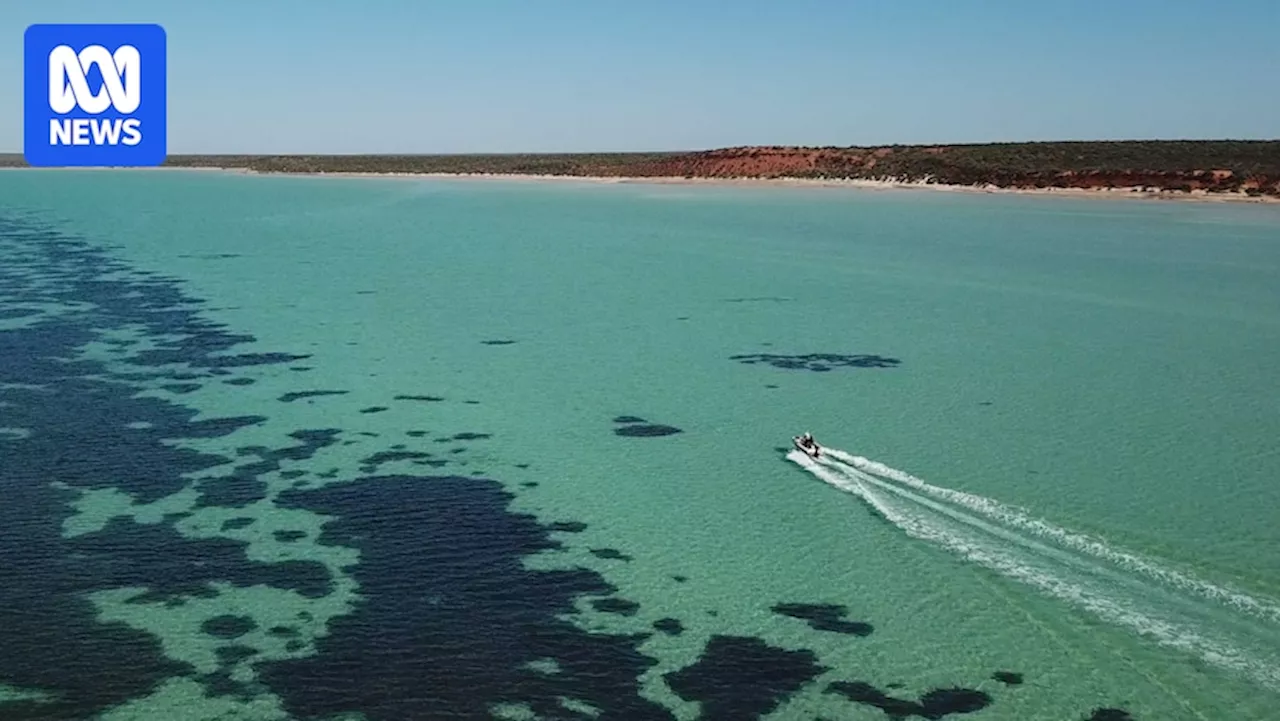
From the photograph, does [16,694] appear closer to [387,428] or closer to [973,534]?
[387,428]

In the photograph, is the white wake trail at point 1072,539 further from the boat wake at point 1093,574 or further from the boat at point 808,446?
the boat at point 808,446

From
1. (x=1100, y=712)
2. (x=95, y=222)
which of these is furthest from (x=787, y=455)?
(x=95, y=222)

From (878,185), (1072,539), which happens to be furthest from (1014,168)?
(1072,539)

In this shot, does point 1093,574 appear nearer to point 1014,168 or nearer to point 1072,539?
point 1072,539

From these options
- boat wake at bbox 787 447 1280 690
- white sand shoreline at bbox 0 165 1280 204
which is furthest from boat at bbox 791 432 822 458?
white sand shoreline at bbox 0 165 1280 204

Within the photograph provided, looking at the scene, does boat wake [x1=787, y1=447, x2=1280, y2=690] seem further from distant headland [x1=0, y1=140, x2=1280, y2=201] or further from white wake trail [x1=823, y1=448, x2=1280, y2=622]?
distant headland [x1=0, y1=140, x2=1280, y2=201]

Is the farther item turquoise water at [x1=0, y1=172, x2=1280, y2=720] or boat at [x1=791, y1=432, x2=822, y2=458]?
boat at [x1=791, y1=432, x2=822, y2=458]

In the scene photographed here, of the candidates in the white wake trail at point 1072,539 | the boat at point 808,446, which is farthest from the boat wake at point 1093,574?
the boat at point 808,446
